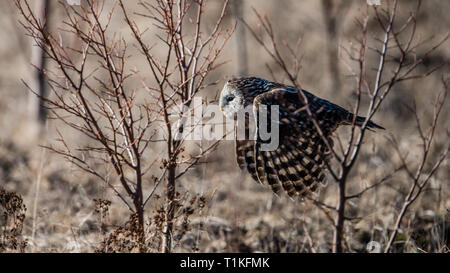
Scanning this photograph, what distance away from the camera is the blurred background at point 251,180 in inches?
195

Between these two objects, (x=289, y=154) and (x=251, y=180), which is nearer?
(x=289, y=154)

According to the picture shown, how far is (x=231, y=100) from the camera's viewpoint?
14.8 feet

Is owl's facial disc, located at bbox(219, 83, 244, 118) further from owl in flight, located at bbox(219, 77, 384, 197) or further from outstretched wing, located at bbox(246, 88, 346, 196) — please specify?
outstretched wing, located at bbox(246, 88, 346, 196)

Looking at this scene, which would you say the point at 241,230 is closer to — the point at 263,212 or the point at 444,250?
the point at 263,212

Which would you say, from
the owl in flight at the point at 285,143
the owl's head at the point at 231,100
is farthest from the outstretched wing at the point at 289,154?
the owl's head at the point at 231,100

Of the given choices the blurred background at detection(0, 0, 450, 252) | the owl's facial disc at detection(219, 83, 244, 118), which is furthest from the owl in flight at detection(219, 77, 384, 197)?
the blurred background at detection(0, 0, 450, 252)

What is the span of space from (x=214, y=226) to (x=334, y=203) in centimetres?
194

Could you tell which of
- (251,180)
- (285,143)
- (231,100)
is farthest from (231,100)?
(251,180)

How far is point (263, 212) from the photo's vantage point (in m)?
6.50

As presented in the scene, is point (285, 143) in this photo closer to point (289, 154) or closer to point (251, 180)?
point (289, 154)

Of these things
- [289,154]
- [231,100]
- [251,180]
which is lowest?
[251,180]

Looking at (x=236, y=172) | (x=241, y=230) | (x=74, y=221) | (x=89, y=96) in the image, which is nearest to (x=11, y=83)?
(x=89, y=96)

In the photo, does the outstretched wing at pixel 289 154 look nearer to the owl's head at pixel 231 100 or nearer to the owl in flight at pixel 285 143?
the owl in flight at pixel 285 143

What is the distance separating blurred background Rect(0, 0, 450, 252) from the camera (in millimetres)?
4961
